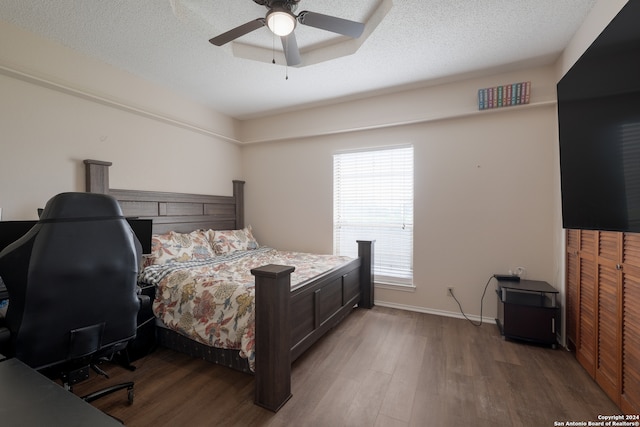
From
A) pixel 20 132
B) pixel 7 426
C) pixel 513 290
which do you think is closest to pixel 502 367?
pixel 513 290

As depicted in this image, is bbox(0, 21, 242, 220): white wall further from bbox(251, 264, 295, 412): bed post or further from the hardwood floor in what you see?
bbox(251, 264, 295, 412): bed post

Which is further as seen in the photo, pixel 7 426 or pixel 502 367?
pixel 502 367

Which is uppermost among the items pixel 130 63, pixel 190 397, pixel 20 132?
pixel 130 63

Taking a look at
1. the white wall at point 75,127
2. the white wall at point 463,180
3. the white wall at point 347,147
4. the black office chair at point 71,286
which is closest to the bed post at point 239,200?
the white wall at point 347,147

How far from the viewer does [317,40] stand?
8.21ft

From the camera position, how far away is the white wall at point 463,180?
2.77 meters

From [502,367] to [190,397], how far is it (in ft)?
7.49

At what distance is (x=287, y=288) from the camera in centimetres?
173

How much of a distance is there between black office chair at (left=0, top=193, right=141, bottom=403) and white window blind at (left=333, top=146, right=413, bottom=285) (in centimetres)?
261

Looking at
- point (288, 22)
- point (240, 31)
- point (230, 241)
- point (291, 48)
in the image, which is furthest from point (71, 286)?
point (230, 241)

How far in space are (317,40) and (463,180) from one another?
2.09m

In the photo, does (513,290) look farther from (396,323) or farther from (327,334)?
(327,334)

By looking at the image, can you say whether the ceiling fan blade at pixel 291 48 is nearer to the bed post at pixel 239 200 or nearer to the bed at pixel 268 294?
the bed at pixel 268 294

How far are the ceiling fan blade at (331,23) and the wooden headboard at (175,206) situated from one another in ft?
7.42
